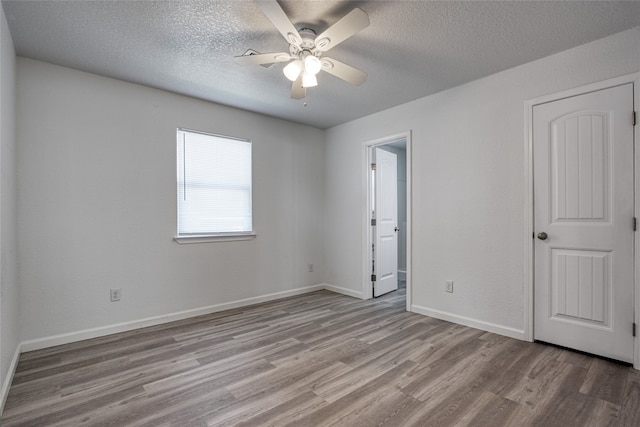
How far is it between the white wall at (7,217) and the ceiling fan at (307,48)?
1.58 metres

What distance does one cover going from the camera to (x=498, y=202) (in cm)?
296

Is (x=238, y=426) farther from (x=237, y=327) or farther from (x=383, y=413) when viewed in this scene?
(x=237, y=327)


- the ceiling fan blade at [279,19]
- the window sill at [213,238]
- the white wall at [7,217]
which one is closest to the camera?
the ceiling fan blade at [279,19]

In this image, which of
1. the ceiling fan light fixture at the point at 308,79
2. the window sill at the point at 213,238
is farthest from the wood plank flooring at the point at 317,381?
the ceiling fan light fixture at the point at 308,79

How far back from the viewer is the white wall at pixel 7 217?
1.97m

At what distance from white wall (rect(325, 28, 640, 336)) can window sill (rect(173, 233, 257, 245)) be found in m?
2.10

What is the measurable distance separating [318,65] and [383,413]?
2265mm

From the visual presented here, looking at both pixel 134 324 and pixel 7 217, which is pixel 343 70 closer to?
pixel 7 217

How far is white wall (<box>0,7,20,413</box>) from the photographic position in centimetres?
197

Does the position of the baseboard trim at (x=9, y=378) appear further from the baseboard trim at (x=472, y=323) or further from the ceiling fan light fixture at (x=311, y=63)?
the baseboard trim at (x=472, y=323)

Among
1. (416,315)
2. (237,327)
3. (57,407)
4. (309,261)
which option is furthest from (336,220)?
(57,407)

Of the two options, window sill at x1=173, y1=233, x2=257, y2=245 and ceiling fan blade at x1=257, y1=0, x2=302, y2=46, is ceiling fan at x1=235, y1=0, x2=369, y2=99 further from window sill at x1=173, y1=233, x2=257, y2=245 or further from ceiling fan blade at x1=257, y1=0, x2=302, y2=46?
window sill at x1=173, y1=233, x2=257, y2=245

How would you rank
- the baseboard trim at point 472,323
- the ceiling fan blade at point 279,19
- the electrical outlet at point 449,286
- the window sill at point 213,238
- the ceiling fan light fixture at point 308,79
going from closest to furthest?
the ceiling fan blade at point 279,19
the ceiling fan light fixture at point 308,79
the baseboard trim at point 472,323
the electrical outlet at point 449,286
the window sill at point 213,238

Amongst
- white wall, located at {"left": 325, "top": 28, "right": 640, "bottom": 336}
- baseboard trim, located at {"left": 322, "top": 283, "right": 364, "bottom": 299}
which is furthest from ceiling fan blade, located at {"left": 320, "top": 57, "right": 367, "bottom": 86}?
baseboard trim, located at {"left": 322, "top": 283, "right": 364, "bottom": 299}
